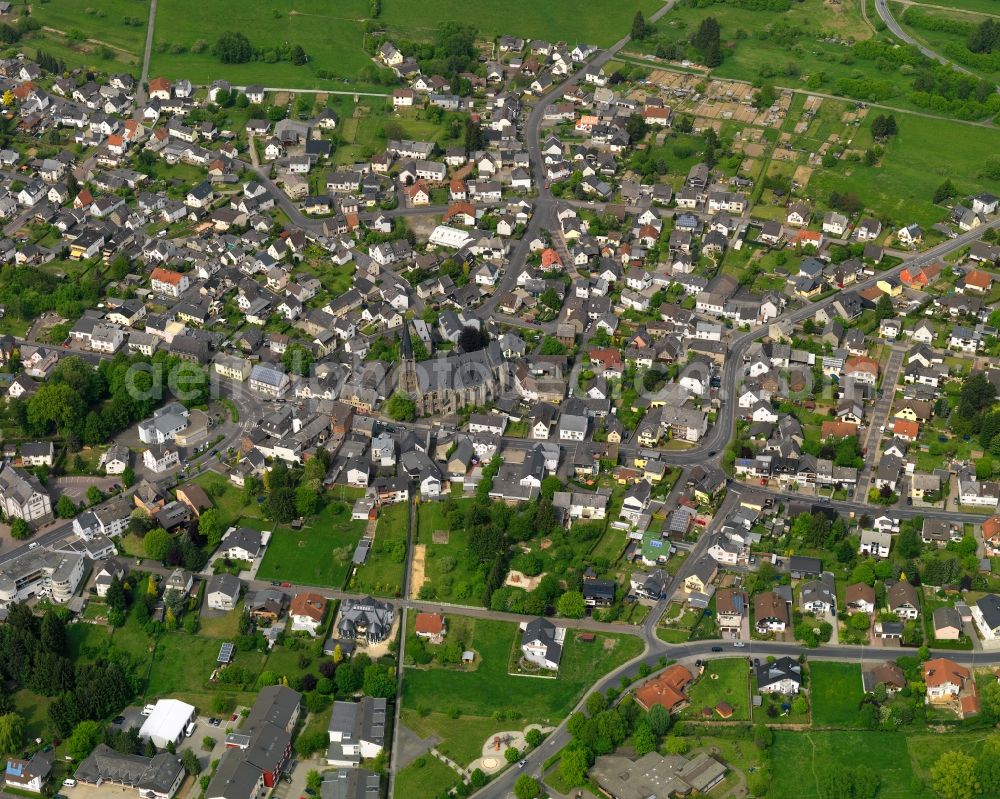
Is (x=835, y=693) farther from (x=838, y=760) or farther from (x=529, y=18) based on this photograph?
(x=529, y=18)

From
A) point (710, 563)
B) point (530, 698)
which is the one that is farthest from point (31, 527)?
point (710, 563)

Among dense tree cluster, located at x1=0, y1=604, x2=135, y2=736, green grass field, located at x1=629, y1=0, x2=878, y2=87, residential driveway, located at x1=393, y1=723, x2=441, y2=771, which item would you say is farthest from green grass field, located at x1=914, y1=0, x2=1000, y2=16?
dense tree cluster, located at x1=0, y1=604, x2=135, y2=736

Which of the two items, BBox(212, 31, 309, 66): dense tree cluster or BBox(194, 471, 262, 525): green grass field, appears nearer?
BBox(194, 471, 262, 525): green grass field

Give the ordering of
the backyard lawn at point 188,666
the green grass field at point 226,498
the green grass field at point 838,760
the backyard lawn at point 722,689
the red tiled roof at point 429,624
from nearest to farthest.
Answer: the green grass field at point 838,760 → the backyard lawn at point 722,689 → the backyard lawn at point 188,666 → the red tiled roof at point 429,624 → the green grass field at point 226,498

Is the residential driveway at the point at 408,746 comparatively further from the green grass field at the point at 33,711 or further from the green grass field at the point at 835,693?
the green grass field at the point at 835,693

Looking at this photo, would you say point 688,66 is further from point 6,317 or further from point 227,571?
point 227,571

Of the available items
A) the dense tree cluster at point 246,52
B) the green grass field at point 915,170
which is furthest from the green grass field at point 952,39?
the dense tree cluster at point 246,52

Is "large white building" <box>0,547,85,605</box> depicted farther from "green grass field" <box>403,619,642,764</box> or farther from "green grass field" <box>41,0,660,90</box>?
"green grass field" <box>41,0,660,90</box>
